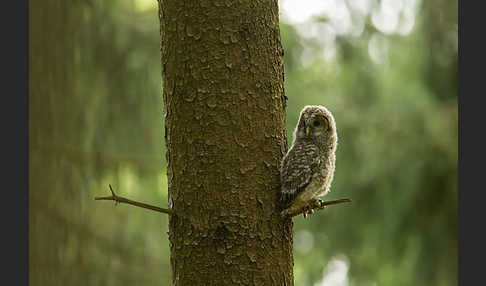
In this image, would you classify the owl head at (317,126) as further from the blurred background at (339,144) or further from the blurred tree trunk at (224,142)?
the blurred background at (339,144)

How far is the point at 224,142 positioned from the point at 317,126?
521mm

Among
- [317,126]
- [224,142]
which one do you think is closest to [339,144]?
[317,126]

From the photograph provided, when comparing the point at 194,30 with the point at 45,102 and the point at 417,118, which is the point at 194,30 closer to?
the point at 45,102

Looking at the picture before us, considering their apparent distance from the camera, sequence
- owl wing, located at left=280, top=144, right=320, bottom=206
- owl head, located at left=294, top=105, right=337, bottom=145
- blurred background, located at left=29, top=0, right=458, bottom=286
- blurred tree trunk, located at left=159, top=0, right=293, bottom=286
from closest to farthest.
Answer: blurred tree trunk, located at left=159, top=0, right=293, bottom=286
owl wing, located at left=280, top=144, right=320, bottom=206
owl head, located at left=294, top=105, right=337, bottom=145
blurred background, located at left=29, top=0, right=458, bottom=286

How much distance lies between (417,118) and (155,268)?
2.57m

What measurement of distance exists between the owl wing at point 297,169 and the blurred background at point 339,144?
1492 mm

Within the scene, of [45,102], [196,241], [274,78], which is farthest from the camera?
[45,102]

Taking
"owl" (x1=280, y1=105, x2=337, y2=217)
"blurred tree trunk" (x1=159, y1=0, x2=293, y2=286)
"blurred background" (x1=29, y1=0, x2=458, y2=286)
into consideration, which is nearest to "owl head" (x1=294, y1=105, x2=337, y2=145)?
"owl" (x1=280, y1=105, x2=337, y2=217)

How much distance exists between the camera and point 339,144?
5691 millimetres

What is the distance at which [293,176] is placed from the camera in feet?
7.61

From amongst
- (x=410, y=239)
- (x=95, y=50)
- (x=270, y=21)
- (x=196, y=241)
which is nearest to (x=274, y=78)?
(x=270, y=21)

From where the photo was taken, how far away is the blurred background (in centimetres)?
391

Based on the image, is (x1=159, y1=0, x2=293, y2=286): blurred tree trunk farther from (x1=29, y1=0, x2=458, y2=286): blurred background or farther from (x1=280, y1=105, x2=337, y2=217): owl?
(x1=29, y1=0, x2=458, y2=286): blurred background

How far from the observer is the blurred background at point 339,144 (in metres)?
3.91
